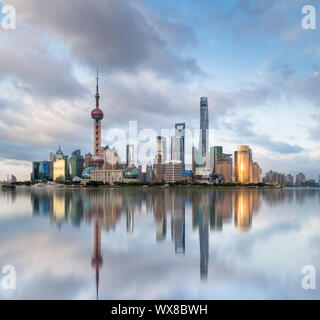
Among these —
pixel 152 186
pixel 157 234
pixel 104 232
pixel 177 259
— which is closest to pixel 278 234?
pixel 157 234

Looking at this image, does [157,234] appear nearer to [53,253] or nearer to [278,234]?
[53,253]

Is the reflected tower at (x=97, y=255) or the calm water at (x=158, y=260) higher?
the reflected tower at (x=97, y=255)

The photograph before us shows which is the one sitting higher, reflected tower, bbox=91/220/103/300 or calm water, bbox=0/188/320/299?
reflected tower, bbox=91/220/103/300

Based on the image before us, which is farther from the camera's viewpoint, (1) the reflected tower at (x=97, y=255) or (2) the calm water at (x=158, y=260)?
(1) the reflected tower at (x=97, y=255)

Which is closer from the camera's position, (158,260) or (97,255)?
(158,260)

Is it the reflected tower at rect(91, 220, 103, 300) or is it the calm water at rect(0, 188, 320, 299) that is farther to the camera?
the reflected tower at rect(91, 220, 103, 300)
